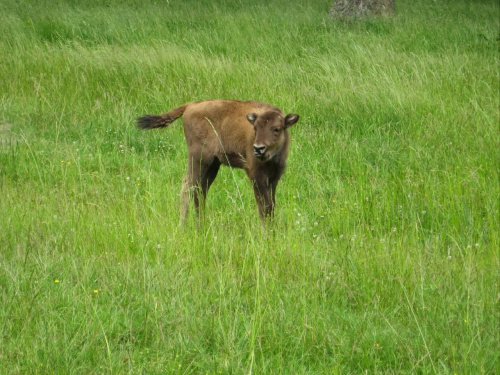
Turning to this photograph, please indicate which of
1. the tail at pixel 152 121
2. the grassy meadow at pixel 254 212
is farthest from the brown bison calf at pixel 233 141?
the grassy meadow at pixel 254 212

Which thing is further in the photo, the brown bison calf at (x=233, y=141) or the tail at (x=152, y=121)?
the tail at (x=152, y=121)

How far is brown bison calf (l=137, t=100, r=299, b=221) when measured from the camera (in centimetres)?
626

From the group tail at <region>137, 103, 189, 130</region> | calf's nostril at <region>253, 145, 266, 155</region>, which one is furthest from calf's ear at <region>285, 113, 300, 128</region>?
tail at <region>137, 103, 189, 130</region>

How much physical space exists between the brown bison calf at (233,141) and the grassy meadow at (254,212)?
0.76ft

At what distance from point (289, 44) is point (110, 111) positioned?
3.99 metres

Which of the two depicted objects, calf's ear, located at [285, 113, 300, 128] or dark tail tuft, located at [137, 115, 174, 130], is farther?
dark tail tuft, located at [137, 115, 174, 130]

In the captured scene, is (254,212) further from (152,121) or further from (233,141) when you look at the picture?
(152,121)

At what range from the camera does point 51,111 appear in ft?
30.9

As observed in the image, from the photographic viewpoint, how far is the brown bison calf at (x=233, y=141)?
6262 mm

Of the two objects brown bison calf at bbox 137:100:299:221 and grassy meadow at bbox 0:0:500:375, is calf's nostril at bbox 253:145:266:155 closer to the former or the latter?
brown bison calf at bbox 137:100:299:221

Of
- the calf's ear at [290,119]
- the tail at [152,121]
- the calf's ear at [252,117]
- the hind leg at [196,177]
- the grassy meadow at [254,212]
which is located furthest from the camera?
the tail at [152,121]

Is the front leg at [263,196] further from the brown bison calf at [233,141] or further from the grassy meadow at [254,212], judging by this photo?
the grassy meadow at [254,212]

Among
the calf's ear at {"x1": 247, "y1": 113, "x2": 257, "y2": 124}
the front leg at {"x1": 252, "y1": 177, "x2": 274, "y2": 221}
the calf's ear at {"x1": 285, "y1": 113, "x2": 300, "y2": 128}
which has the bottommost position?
the front leg at {"x1": 252, "y1": 177, "x2": 274, "y2": 221}

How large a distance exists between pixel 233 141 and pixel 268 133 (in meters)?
0.50
